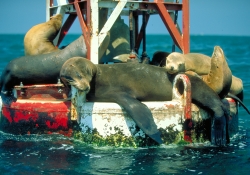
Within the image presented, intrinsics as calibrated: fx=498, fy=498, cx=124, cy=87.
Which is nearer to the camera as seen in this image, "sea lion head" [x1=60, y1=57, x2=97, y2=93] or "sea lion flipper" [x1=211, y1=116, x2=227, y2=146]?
"sea lion head" [x1=60, y1=57, x2=97, y2=93]

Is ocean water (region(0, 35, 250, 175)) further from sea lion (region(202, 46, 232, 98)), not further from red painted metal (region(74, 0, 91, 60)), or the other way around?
red painted metal (region(74, 0, 91, 60))

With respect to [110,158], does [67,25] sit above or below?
above

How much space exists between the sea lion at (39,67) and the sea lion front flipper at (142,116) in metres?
1.56

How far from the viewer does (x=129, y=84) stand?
6957 mm

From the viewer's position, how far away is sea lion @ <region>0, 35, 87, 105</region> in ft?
25.1

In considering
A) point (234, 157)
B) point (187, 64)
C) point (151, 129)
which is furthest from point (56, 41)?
point (234, 157)

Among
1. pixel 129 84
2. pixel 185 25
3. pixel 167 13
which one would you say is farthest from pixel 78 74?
pixel 185 25

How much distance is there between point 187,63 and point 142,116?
1.38 meters

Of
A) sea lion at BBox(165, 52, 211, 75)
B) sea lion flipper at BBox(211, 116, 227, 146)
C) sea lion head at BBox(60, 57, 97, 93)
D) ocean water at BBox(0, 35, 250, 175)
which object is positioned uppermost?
sea lion at BBox(165, 52, 211, 75)

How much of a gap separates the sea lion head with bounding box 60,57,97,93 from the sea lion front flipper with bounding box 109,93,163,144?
0.54 meters

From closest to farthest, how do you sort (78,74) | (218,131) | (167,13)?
1. (78,74)
2. (218,131)
3. (167,13)

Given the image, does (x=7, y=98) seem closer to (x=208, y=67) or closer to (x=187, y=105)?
(x=187, y=105)

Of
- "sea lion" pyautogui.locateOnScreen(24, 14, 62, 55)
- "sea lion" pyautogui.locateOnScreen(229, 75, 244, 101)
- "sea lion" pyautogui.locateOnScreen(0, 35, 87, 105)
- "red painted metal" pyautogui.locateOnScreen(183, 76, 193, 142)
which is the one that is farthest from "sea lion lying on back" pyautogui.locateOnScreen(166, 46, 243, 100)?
"sea lion" pyautogui.locateOnScreen(24, 14, 62, 55)

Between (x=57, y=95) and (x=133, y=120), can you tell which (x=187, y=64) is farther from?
(x=57, y=95)
